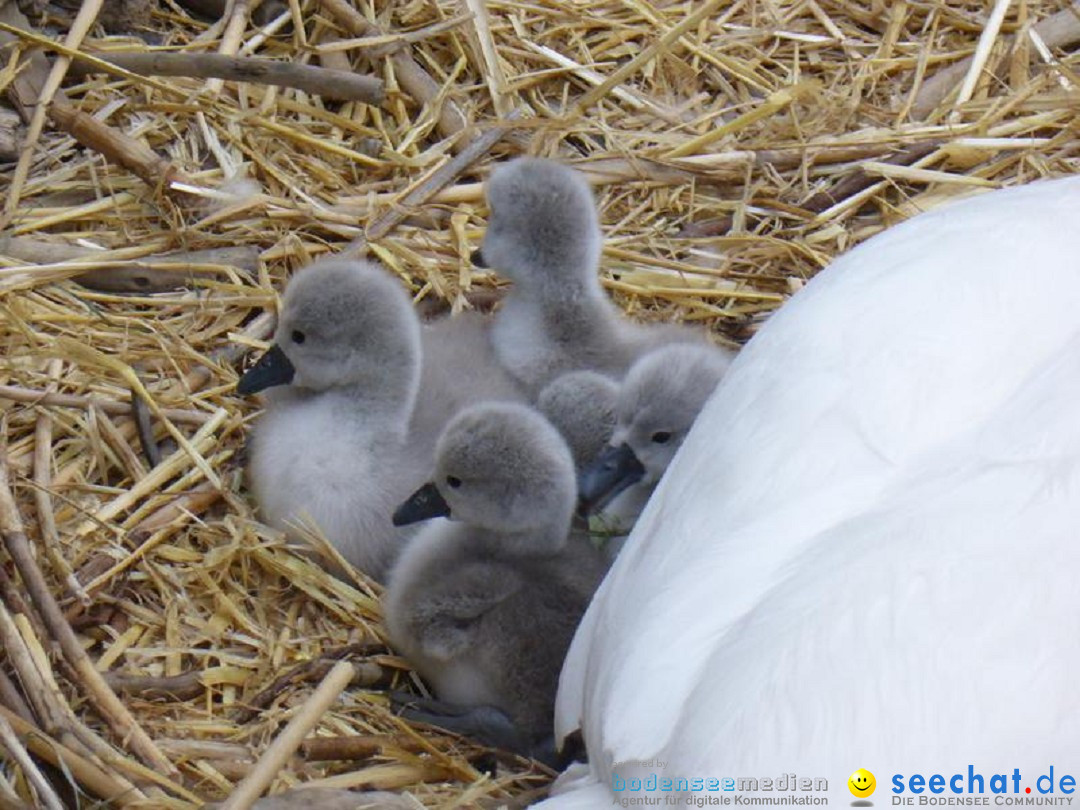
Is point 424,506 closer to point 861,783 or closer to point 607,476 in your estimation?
point 607,476

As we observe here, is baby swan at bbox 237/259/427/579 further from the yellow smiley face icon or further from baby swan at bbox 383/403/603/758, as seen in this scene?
the yellow smiley face icon

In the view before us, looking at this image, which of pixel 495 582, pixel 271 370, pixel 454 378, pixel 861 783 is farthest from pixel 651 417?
pixel 861 783

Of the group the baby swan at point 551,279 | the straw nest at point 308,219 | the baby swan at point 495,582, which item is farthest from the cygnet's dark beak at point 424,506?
the baby swan at point 551,279

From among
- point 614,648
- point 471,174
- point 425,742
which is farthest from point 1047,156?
point 614,648

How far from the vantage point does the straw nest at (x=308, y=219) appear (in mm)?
2135

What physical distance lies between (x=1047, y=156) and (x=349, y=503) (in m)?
1.33

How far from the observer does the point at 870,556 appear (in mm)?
1396

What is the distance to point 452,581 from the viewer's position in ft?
7.11

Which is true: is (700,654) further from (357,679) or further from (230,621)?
(230,621)

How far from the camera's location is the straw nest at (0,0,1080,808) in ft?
7.00

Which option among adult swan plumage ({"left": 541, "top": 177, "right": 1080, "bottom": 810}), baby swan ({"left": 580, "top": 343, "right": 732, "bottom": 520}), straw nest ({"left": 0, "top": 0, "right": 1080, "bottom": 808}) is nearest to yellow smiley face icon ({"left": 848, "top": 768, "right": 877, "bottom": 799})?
adult swan plumage ({"left": 541, "top": 177, "right": 1080, "bottom": 810})

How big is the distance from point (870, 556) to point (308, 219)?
5.31ft

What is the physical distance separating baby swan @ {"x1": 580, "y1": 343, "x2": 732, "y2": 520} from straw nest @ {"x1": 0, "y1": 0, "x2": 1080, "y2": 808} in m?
0.34

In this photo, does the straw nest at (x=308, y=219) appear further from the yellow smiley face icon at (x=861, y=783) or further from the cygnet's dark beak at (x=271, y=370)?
the yellow smiley face icon at (x=861, y=783)
